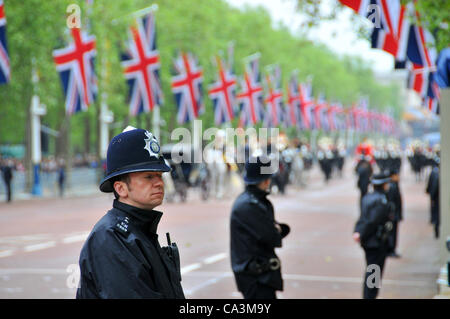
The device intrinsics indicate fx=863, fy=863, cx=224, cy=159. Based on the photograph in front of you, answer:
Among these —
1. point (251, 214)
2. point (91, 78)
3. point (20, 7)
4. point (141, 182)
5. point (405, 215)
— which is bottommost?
point (405, 215)

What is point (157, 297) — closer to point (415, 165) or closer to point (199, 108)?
point (199, 108)

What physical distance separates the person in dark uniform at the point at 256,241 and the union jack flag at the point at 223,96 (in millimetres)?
34136

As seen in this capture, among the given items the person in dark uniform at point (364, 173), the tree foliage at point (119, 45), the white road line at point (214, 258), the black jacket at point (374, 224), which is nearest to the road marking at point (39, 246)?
the white road line at point (214, 258)

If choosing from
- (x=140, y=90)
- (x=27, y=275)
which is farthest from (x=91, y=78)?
(x=27, y=275)

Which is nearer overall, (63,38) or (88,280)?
(88,280)

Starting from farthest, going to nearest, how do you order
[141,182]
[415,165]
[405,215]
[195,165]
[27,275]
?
1. [415,165]
2. [195,165]
3. [405,215]
4. [27,275]
5. [141,182]

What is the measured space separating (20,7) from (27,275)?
2082 cm

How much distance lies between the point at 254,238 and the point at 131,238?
12.4 ft

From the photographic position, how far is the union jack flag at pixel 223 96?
4197cm

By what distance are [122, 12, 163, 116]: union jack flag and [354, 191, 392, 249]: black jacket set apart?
68.0ft

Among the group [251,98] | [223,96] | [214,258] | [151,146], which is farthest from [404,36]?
[251,98]

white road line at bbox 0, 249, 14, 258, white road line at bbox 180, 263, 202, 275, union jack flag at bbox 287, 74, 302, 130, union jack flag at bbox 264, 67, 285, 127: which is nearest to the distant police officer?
white road line at bbox 180, 263, 202, 275

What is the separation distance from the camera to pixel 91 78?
27.9 m

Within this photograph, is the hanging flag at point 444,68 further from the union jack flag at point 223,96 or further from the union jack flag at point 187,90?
the union jack flag at point 223,96
